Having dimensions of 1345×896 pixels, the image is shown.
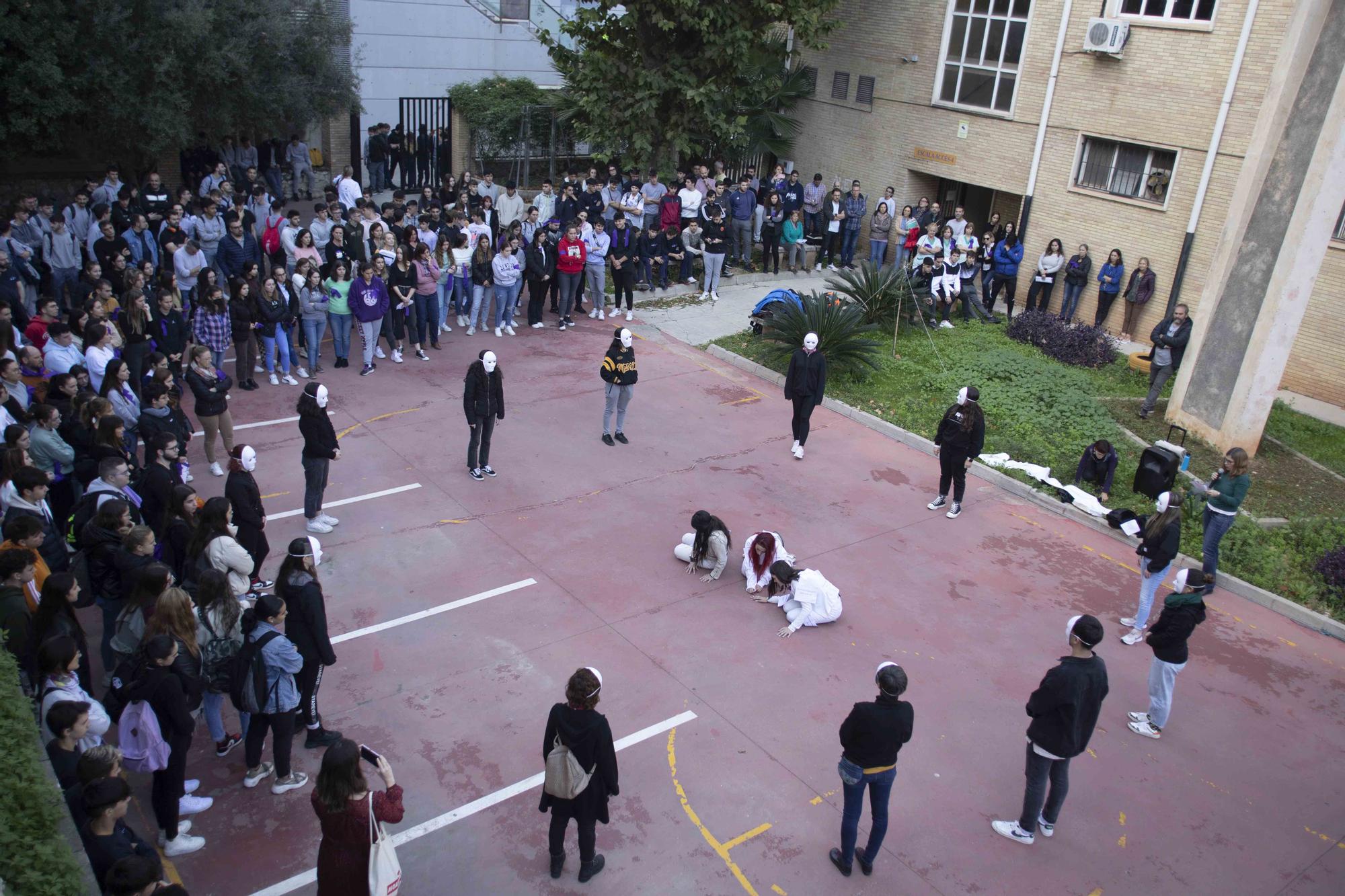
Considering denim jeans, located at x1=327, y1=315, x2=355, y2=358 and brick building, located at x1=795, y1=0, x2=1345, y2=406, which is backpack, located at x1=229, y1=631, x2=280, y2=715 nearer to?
denim jeans, located at x1=327, y1=315, x2=355, y2=358

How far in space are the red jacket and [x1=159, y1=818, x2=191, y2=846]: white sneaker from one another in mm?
11330

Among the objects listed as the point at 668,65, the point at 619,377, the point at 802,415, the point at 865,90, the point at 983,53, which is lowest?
the point at 802,415

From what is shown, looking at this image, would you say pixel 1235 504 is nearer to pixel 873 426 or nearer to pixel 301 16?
pixel 873 426

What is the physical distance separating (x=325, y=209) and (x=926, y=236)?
35.0ft

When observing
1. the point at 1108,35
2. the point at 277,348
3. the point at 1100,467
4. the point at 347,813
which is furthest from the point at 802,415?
the point at 1108,35

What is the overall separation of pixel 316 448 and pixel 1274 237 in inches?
461

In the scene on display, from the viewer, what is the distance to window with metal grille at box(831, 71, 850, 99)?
2270cm

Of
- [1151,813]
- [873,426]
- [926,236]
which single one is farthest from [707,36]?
[1151,813]

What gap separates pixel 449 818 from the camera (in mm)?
6531

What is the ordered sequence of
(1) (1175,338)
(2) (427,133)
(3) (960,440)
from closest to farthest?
1. (3) (960,440)
2. (1) (1175,338)
3. (2) (427,133)

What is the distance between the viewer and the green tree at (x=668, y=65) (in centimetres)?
1869

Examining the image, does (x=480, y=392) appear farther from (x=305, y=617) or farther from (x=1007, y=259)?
(x=1007, y=259)

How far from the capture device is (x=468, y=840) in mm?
6352

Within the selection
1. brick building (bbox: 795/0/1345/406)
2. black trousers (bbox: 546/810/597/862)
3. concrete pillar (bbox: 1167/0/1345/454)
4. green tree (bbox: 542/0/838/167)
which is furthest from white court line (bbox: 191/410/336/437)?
brick building (bbox: 795/0/1345/406)
